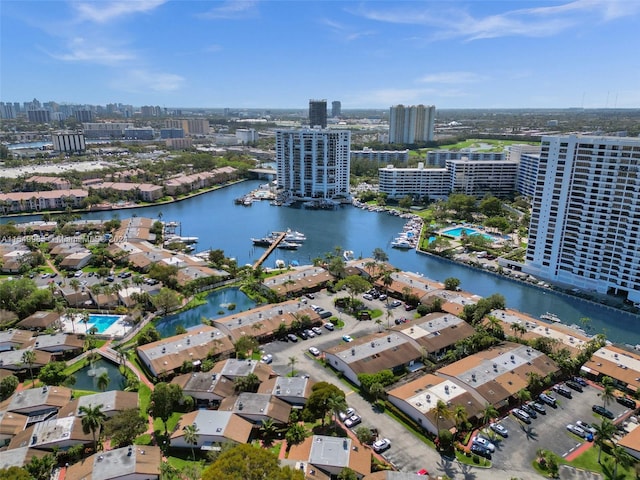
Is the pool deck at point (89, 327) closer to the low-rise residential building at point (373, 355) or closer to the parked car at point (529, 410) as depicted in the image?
the low-rise residential building at point (373, 355)

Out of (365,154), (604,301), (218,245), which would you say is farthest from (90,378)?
(365,154)

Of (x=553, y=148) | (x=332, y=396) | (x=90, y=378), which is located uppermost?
(x=553, y=148)

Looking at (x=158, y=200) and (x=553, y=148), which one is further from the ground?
(x=553, y=148)

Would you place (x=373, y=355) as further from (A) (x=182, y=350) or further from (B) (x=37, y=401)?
(B) (x=37, y=401)

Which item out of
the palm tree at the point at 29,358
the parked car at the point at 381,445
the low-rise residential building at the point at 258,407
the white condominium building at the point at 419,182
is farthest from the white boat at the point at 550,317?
the white condominium building at the point at 419,182

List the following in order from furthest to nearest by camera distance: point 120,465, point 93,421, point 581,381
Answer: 1. point 581,381
2. point 93,421
3. point 120,465

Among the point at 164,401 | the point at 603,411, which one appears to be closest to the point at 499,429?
the point at 603,411

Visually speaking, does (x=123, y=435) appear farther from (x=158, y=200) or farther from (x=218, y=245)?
(x=158, y=200)

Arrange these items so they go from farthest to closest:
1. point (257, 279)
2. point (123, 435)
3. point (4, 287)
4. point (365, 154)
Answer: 1. point (365, 154)
2. point (257, 279)
3. point (4, 287)
4. point (123, 435)
